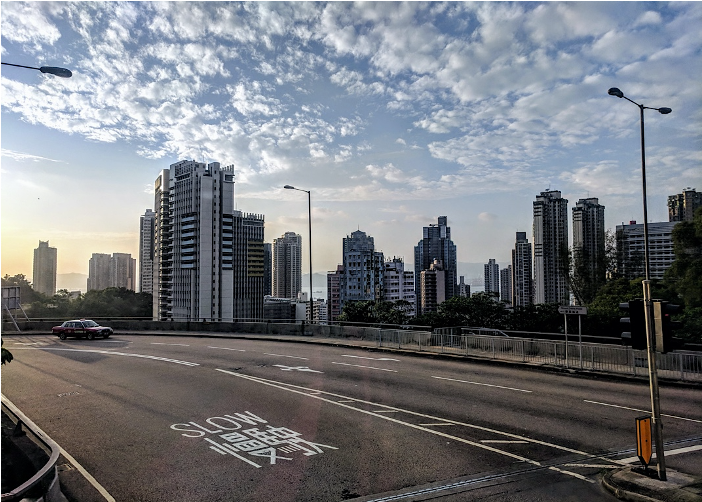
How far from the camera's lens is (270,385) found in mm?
16531

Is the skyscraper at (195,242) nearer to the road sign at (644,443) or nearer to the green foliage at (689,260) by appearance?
the green foliage at (689,260)

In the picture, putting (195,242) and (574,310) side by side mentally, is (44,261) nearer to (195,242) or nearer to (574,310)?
(574,310)

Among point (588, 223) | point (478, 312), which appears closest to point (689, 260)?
point (478, 312)

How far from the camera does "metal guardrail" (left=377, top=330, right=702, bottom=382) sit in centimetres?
1753

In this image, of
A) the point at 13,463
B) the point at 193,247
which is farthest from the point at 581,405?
the point at 193,247

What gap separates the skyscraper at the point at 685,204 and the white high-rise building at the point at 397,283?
4715 inches

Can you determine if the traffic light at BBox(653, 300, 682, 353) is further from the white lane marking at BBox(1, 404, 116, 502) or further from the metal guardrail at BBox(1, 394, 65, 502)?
the metal guardrail at BBox(1, 394, 65, 502)

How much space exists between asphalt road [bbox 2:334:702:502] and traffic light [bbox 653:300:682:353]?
8.14 feet

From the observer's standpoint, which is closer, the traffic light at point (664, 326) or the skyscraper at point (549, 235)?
the traffic light at point (664, 326)

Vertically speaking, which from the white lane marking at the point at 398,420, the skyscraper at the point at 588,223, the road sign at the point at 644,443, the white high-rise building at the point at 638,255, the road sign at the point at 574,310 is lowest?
the white lane marking at the point at 398,420

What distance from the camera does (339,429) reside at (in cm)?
1146

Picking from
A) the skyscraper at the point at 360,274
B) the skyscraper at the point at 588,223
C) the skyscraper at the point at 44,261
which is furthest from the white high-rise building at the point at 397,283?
the skyscraper at the point at 44,261

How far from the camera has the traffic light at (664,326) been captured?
340 inches

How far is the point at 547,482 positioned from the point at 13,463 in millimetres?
9026
